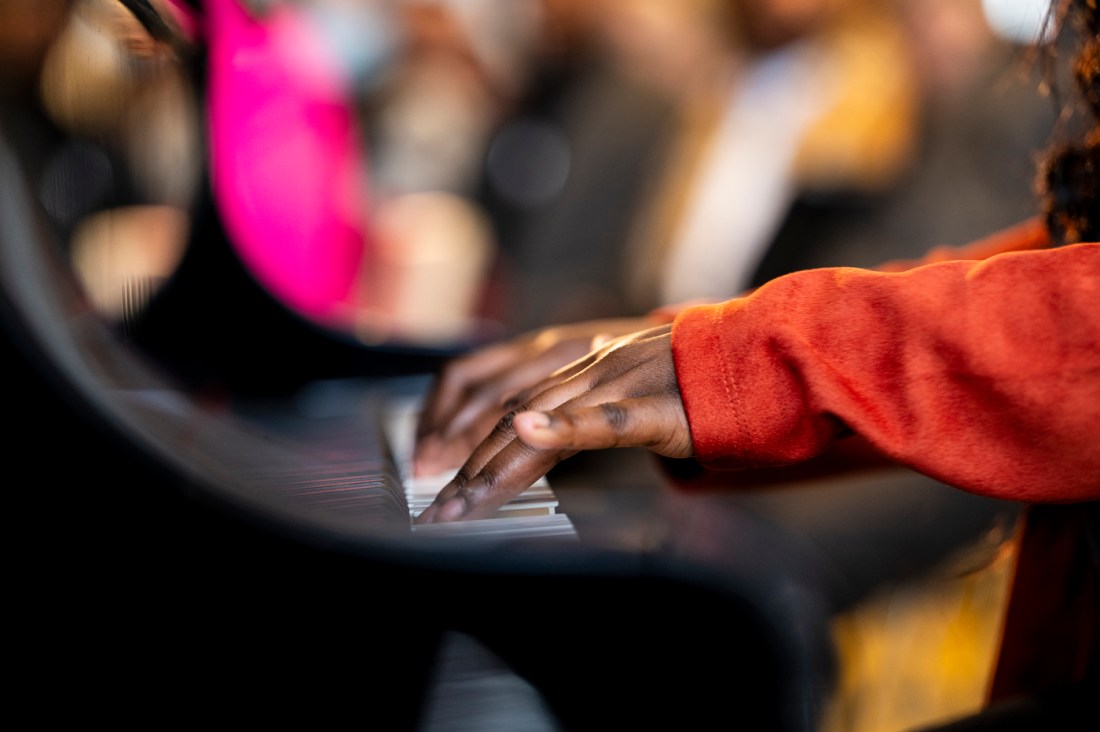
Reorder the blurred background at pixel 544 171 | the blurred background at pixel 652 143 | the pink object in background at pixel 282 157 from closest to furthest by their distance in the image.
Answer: the blurred background at pixel 544 171 → the pink object in background at pixel 282 157 → the blurred background at pixel 652 143

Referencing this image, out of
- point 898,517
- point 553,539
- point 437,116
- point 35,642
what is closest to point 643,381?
point 553,539

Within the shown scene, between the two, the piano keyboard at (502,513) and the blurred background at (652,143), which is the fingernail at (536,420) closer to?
the piano keyboard at (502,513)

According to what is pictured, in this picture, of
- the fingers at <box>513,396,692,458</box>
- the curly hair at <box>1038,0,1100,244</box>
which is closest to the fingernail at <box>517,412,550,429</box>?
the fingers at <box>513,396,692,458</box>

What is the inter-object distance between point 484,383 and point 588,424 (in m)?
0.37

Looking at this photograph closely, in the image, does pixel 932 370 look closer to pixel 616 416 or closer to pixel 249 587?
pixel 616 416

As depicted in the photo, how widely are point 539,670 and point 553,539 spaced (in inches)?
3.0

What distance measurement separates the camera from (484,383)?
2.75ft

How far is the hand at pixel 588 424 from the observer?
487 mm

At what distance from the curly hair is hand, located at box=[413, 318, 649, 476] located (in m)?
0.38

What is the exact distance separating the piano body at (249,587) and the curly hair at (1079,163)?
48 cm

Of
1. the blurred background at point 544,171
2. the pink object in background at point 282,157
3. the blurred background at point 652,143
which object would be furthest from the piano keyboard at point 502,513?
the blurred background at point 652,143

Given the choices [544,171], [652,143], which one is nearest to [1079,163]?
[652,143]

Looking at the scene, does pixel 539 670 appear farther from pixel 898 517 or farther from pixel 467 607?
pixel 898 517

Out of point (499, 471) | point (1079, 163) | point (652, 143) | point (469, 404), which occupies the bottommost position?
point (652, 143)
